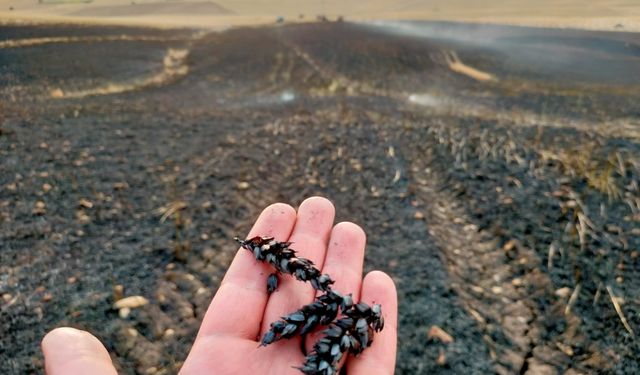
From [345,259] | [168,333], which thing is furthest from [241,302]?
[168,333]

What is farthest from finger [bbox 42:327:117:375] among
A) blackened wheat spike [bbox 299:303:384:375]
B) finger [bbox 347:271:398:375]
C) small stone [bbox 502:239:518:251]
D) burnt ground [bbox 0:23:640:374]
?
small stone [bbox 502:239:518:251]

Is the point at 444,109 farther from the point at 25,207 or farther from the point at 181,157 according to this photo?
the point at 25,207

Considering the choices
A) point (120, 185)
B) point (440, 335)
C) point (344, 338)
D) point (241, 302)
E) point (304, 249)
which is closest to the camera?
point (344, 338)

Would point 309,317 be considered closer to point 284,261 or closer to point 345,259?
point 284,261

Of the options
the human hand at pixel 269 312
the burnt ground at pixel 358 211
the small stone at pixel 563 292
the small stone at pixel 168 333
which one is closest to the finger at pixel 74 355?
the human hand at pixel 269 312

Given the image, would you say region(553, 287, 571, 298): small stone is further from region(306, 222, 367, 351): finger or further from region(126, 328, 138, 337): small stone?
region(126, 328, 138, 337): small stone

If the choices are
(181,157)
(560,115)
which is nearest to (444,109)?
(560,115)
